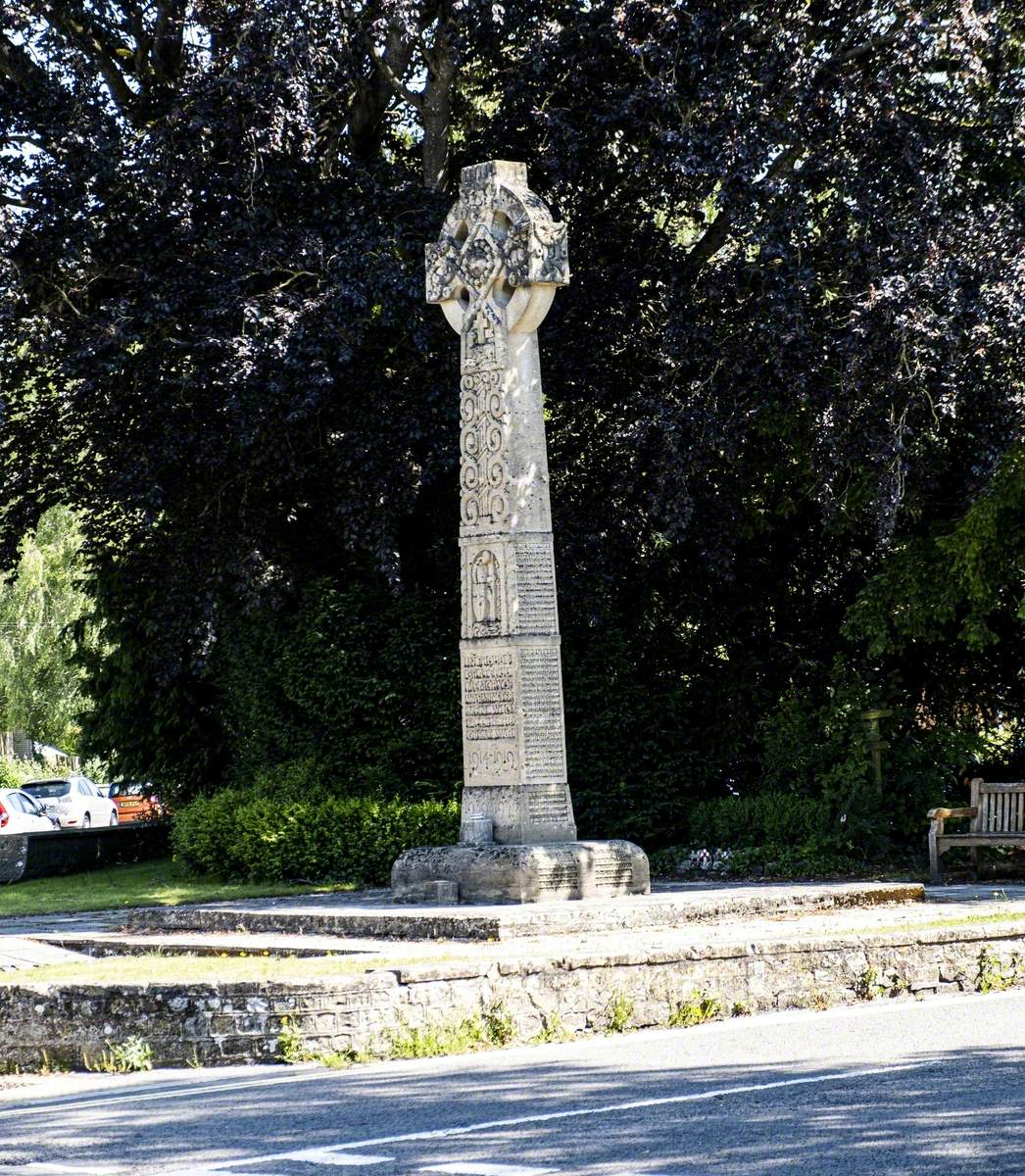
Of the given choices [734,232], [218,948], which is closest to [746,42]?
[734,232]

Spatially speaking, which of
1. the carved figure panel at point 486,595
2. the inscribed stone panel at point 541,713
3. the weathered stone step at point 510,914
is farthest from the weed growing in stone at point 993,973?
the carved figure panel at point 486,595

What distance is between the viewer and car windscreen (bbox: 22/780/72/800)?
45.2m

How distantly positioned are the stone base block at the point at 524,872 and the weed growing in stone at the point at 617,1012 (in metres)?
4.18

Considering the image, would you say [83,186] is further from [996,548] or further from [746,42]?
[996,548]

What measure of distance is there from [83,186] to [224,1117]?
15.2 metres

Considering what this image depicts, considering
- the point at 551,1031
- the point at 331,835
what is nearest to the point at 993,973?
the point at 551,1031

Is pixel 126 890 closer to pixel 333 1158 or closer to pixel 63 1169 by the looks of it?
pixel 63 1169

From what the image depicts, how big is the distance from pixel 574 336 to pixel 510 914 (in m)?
9.95

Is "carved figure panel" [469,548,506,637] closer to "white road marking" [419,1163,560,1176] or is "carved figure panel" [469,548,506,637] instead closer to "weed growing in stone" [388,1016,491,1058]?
"weed growing in stone" [388,1016,491,1058]

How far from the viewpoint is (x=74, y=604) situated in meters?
46.7

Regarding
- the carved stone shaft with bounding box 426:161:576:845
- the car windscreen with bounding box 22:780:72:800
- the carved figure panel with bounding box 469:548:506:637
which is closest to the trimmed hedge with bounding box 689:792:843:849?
the carved stone shaft with bounding box 426:161:576:845

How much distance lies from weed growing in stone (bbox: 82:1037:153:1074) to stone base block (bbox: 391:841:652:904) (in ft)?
16.9

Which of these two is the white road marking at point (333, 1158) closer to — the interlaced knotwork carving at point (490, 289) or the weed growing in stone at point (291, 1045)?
the weed growing in stone at point (291, 1045)

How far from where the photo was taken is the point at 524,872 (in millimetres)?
15289
